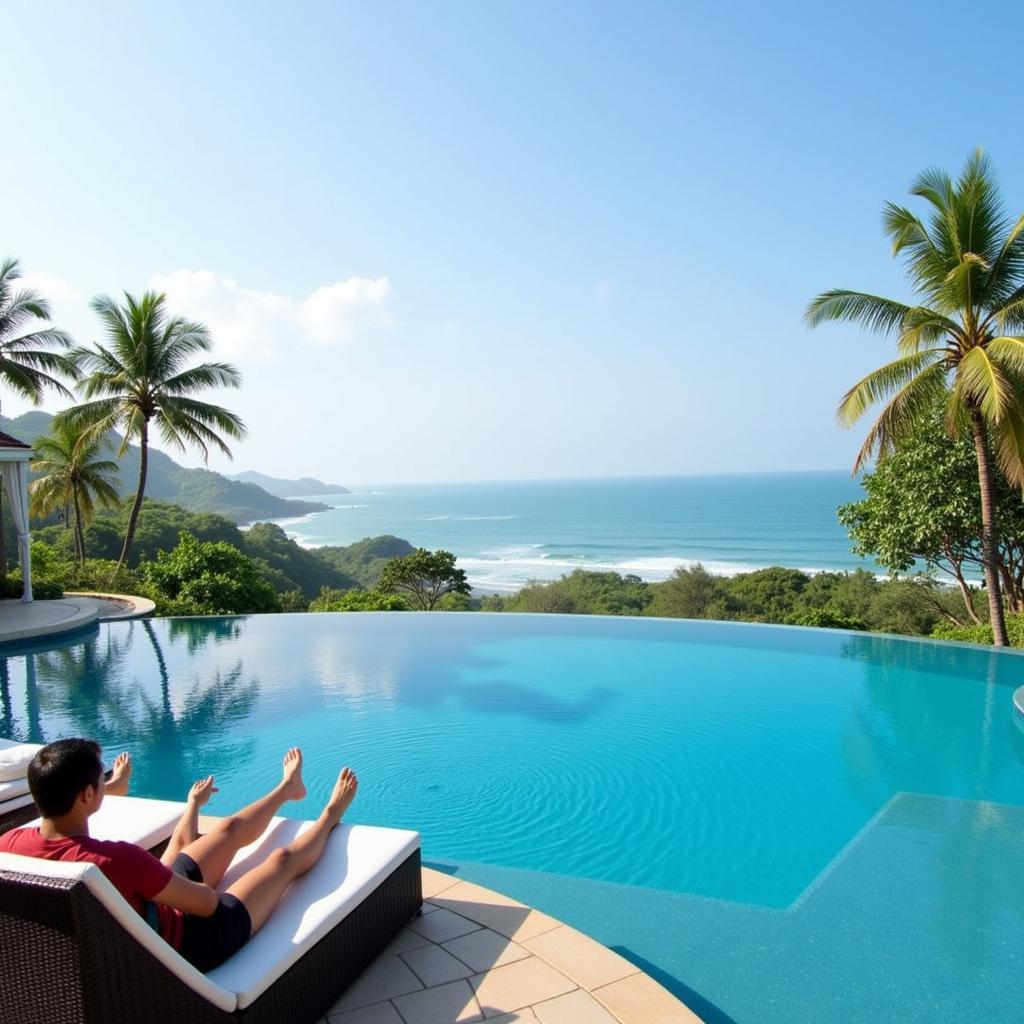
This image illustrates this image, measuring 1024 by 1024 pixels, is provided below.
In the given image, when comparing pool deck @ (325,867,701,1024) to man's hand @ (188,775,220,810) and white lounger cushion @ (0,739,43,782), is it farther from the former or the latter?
white lounger cushion @ (0,739,43,782)

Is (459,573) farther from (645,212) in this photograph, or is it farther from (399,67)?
(399,67)

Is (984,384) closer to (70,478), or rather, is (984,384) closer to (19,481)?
(19,481)

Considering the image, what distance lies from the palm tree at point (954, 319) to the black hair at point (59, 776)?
9.01m

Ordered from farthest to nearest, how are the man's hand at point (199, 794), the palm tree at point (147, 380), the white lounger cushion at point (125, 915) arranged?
the palm tree at point (147, 380) < the man's hand at point (199, 794) < the white lounger cushion at point (125, 915)

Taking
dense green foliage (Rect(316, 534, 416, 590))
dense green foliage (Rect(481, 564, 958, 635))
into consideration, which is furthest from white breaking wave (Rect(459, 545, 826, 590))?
dense green foliage (Rect(481, 564, 958, 635))

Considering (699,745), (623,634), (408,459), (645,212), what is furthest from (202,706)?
(408,459)

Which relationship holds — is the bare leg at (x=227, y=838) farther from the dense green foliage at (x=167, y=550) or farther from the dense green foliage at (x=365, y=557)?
the dense green foliage at (x=365, y=557)

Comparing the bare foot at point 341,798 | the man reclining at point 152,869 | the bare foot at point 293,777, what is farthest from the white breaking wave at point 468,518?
the man reclining at point 152,869

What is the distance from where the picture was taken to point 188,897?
6.52ft

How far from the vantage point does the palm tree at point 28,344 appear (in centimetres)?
1403

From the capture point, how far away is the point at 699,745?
5.91 m

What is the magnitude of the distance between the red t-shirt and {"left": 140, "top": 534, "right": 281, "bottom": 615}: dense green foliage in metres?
11.8

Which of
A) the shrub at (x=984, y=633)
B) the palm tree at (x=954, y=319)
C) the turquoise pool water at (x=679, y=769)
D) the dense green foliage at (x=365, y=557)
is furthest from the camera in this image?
the dense green foliage at (x=365, y=557)

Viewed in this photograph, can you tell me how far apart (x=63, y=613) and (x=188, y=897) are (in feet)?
36.0
